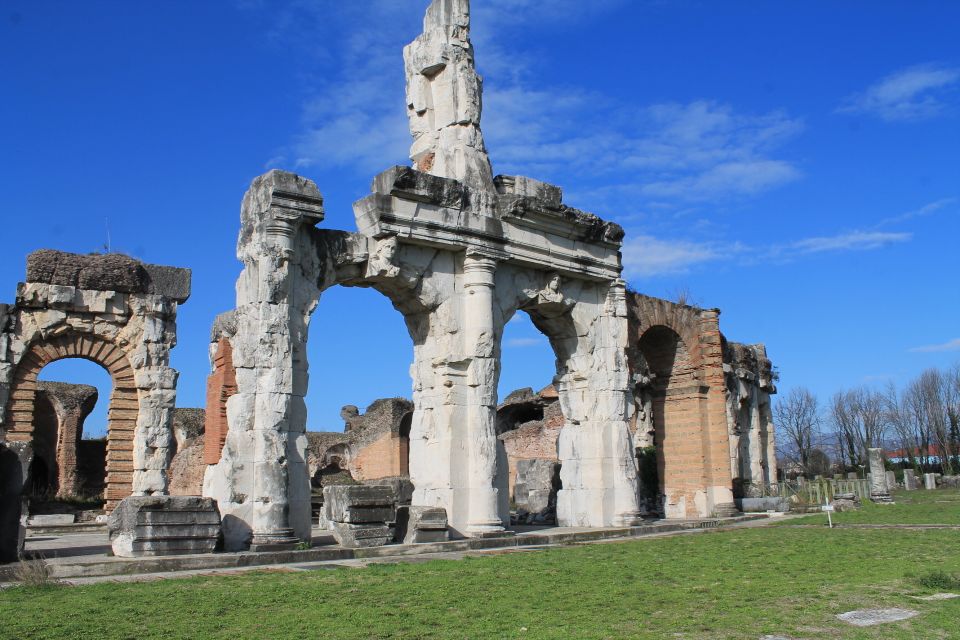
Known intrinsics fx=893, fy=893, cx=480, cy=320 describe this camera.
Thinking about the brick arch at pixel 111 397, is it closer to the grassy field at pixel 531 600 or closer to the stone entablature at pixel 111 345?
the stone entablature at pixel 111 345

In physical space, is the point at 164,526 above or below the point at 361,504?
below

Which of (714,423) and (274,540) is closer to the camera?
(274,540)

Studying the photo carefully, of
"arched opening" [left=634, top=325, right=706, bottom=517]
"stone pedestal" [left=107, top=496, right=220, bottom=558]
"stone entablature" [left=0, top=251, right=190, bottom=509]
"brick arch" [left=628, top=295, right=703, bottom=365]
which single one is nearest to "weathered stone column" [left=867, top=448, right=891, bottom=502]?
"arched opening" [left=634, top=325, right=706, bottom=517]

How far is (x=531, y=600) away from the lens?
7.25 meters

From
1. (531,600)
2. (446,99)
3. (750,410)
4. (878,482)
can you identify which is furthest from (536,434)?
(531,600)

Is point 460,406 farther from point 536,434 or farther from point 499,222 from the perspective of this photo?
point 536,434

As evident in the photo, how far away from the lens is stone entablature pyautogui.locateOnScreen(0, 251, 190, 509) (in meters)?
17.6

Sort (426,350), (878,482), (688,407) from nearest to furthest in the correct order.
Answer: (426,350) → (688,407) → (878,482)

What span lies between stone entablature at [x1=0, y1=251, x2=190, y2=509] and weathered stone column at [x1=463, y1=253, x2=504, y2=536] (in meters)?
7.80

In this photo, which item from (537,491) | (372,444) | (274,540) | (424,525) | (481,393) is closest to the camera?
(274,540)

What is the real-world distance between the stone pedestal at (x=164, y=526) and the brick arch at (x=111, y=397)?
8214 millimetres

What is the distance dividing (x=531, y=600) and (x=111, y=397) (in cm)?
1341

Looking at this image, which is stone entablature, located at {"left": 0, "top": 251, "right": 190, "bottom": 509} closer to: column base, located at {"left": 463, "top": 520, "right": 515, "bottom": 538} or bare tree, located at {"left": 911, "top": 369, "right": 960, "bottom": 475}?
column base, located at {"left": 463, "top": 520, "right": 515, "bottom": 538}

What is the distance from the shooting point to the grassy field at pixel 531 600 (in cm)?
596
